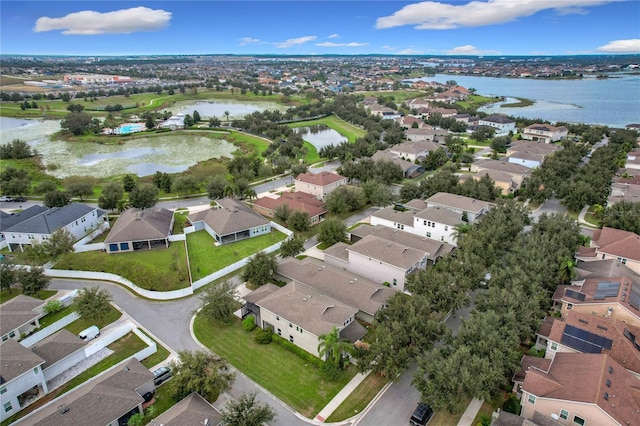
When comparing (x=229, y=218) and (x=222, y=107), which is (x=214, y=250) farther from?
(x=222, y=107)

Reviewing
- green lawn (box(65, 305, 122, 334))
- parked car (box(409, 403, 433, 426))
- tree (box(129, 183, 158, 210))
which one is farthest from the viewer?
tree (box(129, 183, 158, 210))

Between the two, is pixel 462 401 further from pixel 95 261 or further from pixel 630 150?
pixel 630 150

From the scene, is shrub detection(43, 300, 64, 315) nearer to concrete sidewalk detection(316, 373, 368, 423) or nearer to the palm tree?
the palm tree

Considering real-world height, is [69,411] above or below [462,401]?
above

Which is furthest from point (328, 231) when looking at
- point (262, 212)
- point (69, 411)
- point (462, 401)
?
point (69, 411)

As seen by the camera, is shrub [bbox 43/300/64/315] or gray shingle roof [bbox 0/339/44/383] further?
shrub [bbox 43/300/64/315]

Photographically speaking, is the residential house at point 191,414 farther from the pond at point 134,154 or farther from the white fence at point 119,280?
the pond at point 134,154

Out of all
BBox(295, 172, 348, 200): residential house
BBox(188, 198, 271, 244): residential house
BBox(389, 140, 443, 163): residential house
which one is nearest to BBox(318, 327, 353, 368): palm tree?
BBox(188, 198, 271, 244): residential house
